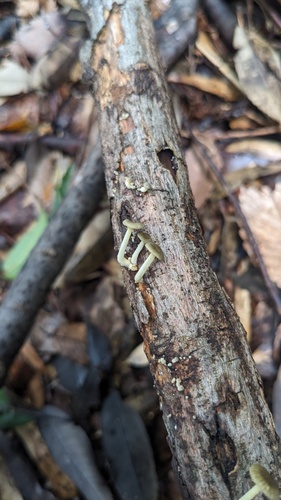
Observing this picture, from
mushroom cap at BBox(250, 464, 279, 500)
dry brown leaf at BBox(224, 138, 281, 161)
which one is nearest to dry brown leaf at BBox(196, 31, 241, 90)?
dry brown leaf at BBox(224, 138, 281, 161)

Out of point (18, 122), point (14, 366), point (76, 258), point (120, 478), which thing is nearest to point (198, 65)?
point (18, 122)

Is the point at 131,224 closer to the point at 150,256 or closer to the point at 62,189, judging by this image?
the point at 150,256

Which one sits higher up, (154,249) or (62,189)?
(62,189)

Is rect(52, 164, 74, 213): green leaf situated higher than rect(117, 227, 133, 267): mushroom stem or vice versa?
rect(52, 164, 74, 213): green leaf

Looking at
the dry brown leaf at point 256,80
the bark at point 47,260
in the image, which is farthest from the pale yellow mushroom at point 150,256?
the dry brown leaf at point 256,80

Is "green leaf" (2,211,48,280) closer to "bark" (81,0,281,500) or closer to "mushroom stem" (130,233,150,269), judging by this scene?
"bark" (81,0,281,500)

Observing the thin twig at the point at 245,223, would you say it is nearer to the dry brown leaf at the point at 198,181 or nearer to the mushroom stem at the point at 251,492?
the dry brown leaf at the point at 198,181

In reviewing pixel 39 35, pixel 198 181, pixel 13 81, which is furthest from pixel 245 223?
pixel 39 35
